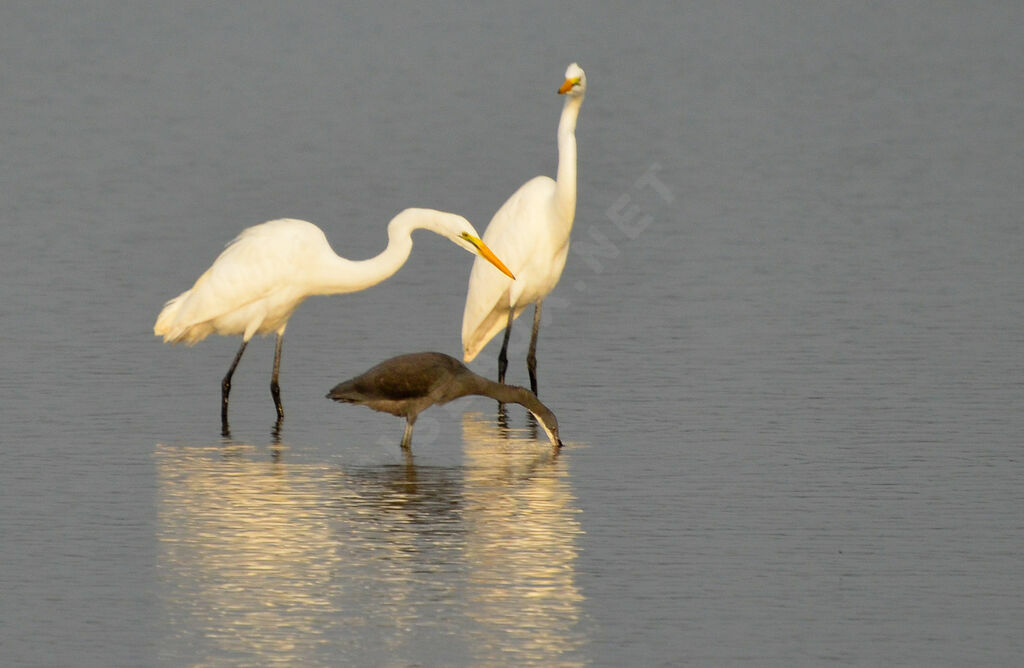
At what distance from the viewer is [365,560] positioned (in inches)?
314

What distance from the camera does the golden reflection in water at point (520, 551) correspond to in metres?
6.86

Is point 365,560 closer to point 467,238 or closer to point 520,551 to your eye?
point 520,551

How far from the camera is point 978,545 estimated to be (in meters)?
8.12

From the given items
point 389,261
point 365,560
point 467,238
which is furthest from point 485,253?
point 365,560

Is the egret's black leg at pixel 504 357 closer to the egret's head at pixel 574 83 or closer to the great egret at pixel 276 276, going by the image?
the great egret at pixel 276 276

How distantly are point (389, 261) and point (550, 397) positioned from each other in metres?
1.27

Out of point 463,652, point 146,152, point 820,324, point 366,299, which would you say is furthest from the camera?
point 146,152

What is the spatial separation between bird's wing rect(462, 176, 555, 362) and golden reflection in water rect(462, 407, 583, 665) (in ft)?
6.33

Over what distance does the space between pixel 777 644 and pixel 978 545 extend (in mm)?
1659

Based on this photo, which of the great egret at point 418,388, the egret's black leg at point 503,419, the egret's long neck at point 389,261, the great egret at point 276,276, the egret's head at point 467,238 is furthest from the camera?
the great egret at point 276,276

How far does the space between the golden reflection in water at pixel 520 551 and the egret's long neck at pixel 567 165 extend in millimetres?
2153

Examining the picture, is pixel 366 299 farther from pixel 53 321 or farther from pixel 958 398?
pixel 958 398

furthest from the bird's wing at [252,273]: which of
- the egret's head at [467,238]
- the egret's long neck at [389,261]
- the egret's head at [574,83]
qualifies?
the egret's head at [574,83]

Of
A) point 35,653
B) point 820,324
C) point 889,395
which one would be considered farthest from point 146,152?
point 35,653
